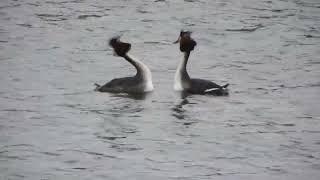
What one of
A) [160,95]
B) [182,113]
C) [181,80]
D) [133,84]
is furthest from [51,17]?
[182,113]

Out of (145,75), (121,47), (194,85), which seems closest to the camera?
(194,85)

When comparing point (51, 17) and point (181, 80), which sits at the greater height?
point (181, 80)

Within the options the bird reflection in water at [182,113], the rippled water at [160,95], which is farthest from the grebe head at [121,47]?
the bird reflection in water at [182,113]

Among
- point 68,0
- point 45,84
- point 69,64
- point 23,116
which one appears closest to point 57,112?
point 23,116

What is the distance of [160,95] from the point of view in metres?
20.4

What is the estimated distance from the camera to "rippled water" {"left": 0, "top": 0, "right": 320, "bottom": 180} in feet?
50.9

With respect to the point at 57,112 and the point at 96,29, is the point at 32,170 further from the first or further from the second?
the point at 96,29

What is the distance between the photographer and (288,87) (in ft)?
69.1

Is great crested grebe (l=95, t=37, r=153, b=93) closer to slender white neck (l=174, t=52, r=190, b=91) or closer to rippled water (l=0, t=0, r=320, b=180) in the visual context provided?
rippled water (l=0, t=0, r=320, b=180)

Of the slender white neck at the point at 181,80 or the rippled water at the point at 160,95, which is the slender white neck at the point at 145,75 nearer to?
the rippled water at the point at 160,95

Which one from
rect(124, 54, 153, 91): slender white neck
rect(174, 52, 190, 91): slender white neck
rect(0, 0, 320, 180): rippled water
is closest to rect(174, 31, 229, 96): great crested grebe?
rect(174, 52, 190, 91): slender white neck

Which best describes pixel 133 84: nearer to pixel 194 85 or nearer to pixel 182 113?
pixel 194 85

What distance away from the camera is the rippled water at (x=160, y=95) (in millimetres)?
15508

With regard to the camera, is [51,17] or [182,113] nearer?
[182,113]
